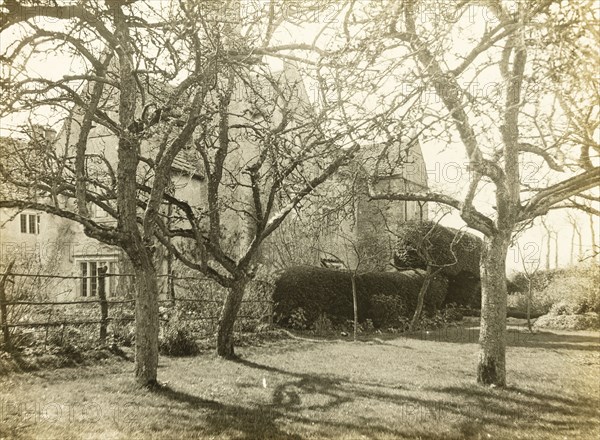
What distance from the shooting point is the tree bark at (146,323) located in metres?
8.00

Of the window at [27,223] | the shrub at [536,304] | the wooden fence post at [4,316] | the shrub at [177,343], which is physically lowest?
the shrub at [536,304]

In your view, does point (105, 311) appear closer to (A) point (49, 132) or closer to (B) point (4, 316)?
(B) point (4, 316)

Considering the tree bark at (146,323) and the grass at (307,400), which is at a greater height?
the tree bark at (146,323)

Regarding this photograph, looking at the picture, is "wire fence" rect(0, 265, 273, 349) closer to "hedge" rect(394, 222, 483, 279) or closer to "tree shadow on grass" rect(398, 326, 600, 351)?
"tree shadow on grass" rect(398, 326, 600, 351)

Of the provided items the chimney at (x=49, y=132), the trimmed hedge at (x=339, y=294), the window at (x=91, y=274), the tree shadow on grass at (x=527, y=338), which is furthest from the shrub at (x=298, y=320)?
the chimney at (x=49, y=132)

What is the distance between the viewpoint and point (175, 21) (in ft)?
23.1

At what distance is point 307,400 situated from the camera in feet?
25.4

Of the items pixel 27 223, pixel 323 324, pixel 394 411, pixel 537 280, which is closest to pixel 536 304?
pixel 537 280

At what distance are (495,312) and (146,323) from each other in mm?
6306

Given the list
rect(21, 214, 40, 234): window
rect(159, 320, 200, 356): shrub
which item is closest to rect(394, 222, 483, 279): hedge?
rect(159, 320, 200, 356): shrub

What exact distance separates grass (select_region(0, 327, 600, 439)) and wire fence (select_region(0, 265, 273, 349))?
5.35 ft

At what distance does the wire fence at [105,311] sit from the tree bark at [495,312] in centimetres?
780

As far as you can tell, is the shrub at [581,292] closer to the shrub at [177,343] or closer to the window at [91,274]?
the shrub at [177,343]

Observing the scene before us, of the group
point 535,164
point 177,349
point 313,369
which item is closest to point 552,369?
point 535,164
